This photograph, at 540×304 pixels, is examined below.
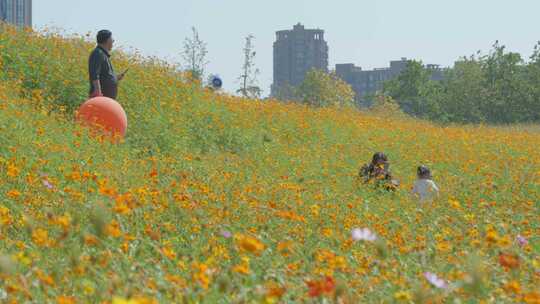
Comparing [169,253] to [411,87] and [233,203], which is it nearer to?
[233,203]

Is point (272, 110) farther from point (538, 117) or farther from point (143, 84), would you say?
point (538, 117)

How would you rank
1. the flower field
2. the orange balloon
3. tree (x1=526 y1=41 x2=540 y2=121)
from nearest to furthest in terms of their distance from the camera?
the flower field → the orange balloon → tree (x1=526 y1=41 x2=540 y2=121)

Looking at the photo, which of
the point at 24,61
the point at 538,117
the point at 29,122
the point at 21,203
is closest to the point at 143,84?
the point at 24,61

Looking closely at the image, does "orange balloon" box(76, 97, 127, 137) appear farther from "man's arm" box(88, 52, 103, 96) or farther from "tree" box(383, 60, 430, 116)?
"tree" box(383, 60, 430, 116)

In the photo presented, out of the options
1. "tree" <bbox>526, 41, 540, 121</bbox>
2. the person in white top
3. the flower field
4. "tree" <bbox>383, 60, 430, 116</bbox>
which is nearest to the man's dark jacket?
the flower field

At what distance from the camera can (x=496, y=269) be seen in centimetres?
374

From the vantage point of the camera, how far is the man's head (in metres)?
10.8

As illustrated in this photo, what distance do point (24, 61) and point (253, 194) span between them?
328 inches

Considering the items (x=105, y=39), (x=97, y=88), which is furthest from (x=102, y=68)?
(x=105, y=39)

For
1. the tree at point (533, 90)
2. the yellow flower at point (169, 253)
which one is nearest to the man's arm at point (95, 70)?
the yellow flower at point (169, 253)

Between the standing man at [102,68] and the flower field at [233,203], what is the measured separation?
2.25ft

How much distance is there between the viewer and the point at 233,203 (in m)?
5.98

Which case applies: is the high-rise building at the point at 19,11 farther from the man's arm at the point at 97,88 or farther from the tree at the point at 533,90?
the man's arm at the point at 97,88

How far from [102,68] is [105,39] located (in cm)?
46
